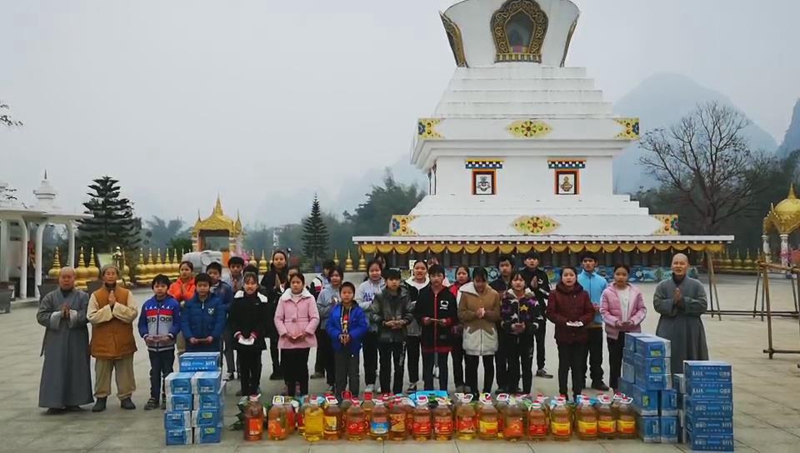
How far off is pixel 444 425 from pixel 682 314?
254 centimetres

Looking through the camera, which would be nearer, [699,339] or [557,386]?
[699,339]

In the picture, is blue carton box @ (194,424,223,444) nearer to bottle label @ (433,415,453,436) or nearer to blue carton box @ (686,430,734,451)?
bottle label @ (433,415,453,436)

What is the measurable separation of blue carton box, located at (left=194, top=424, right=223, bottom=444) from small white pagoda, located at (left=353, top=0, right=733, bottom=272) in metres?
12.9

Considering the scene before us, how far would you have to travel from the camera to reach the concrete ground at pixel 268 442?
5141 millimetres

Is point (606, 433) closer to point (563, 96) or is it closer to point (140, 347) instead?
point (140, 347)

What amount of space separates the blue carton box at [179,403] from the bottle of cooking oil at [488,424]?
A: 93.0 inches

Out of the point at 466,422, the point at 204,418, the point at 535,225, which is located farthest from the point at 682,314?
the point at 535,225

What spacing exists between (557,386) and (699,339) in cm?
173

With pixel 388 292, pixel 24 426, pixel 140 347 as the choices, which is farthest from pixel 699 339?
pixel 140 347

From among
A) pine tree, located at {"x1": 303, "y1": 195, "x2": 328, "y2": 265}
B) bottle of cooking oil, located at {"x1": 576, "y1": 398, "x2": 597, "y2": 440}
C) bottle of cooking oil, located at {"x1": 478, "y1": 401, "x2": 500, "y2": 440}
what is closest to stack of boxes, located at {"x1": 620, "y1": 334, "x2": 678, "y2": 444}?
bottle of cooking oil, located at {"x1": 576, "y1": 398, "x2": 597, "y2": 440}

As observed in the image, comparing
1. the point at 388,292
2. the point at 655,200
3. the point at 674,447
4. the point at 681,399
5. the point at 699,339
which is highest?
the point at 655,200

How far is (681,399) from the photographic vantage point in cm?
529

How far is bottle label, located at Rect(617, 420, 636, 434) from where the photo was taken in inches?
211

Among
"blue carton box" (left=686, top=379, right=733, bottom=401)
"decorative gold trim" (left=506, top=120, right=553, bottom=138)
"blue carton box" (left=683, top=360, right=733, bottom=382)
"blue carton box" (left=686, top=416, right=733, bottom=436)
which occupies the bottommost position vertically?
"blue carton box" (left=686, top=416, right=733, bottom=436)
